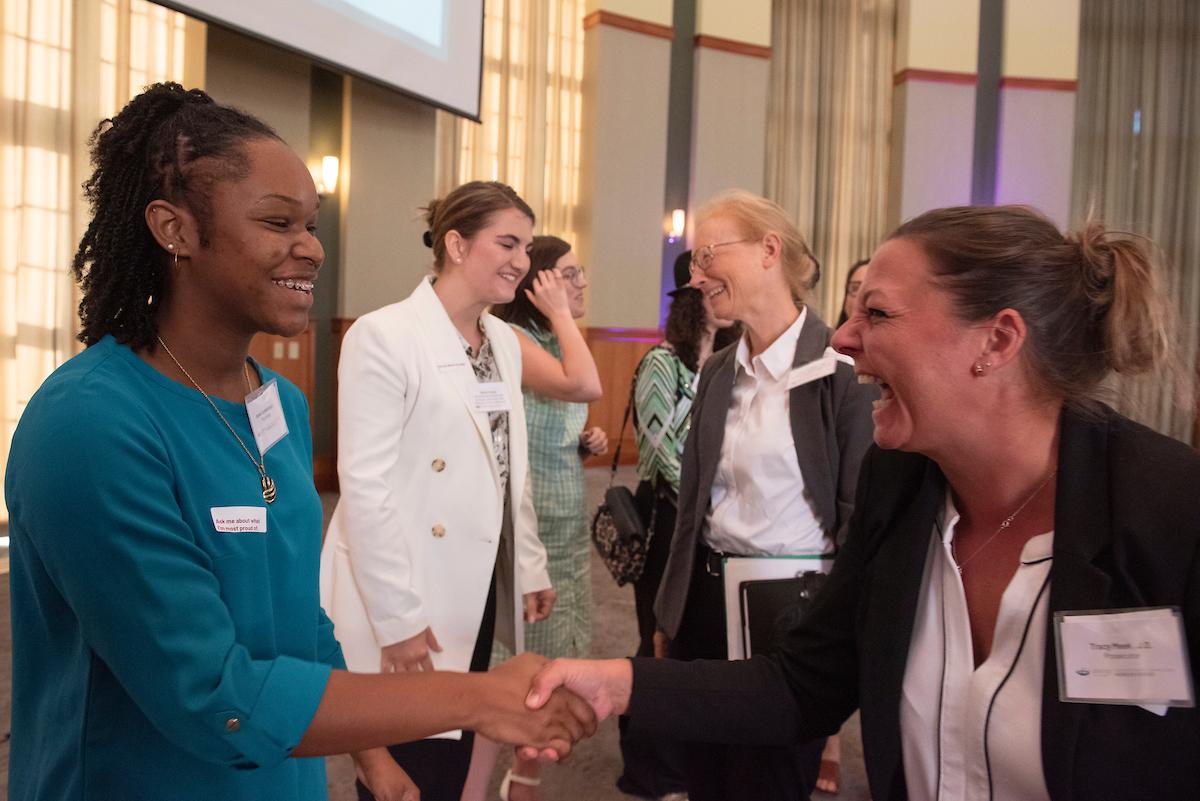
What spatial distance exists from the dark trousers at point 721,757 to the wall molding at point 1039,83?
974cm

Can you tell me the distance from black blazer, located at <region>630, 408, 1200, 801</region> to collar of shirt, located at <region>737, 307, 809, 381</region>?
68 centimetres

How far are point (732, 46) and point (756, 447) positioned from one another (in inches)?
324

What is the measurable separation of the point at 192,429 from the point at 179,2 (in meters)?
4.31

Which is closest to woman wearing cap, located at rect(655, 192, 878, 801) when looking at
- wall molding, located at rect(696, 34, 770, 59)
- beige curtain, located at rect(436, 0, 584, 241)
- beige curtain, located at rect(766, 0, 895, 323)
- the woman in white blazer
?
the woman in white blazer

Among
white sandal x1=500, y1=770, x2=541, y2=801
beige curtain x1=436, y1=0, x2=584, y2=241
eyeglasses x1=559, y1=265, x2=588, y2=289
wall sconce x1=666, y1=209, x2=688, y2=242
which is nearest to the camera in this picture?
white sandal x1=500, y1=770, x2=541, y2=801

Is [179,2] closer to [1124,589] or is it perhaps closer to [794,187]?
[1124,589]

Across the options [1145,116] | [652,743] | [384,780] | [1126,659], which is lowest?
[652,743]

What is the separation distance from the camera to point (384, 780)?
1480mm

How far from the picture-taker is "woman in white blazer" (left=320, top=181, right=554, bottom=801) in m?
1.92

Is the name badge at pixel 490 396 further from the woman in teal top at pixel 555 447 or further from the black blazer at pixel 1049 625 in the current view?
the black blazer at pixel 1049 625

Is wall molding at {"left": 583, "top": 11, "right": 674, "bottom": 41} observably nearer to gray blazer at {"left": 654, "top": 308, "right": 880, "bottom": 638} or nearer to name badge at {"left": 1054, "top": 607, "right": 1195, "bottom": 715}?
gray blazer at {"left": 654, "top": 308, "right": 880, "bottom": 638}

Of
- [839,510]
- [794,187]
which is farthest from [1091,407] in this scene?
[794,187]

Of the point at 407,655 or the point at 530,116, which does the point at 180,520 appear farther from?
the point at 530,116

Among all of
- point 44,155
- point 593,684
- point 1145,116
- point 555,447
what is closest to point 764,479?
point 593,684
